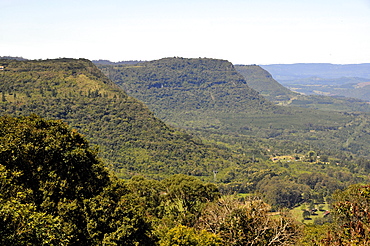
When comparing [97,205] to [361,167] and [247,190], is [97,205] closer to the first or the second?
[247,190]

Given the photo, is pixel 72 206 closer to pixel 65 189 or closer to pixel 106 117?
pixel 65 189

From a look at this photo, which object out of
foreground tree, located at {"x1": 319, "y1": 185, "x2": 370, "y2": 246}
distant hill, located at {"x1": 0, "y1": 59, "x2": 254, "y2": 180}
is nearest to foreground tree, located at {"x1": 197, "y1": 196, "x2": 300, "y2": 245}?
foreground tree, located at {"x1": 319, "y1": 185, "x2": 370, "y2": 246}

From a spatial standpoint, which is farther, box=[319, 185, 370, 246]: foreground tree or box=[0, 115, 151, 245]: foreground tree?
box=[0, 115, 151, 245]: foreground tree

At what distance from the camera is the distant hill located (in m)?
123

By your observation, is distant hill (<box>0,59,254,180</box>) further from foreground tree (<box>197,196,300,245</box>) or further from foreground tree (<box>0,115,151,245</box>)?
foreground tree (<box>0,115,151,245</box>)

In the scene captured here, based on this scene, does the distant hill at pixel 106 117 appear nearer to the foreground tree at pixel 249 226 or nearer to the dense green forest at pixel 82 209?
the foreground tree at pixel 249 226

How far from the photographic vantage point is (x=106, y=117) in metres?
139

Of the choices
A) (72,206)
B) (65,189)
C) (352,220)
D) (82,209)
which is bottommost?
(352,220)

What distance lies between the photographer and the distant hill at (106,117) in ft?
405

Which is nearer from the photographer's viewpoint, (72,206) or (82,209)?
Result: (72,206)

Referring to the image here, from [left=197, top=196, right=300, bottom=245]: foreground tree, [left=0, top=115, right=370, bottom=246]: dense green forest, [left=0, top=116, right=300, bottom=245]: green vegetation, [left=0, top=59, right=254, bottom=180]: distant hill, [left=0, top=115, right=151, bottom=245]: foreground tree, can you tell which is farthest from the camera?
[left=0, top=59, right=254, bottom=180]: distant hill

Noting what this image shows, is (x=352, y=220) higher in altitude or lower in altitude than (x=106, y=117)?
higher

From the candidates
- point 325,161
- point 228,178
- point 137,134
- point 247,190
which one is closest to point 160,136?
point 137,134

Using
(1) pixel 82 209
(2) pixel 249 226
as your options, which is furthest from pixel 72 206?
(2) pixel 249 226
